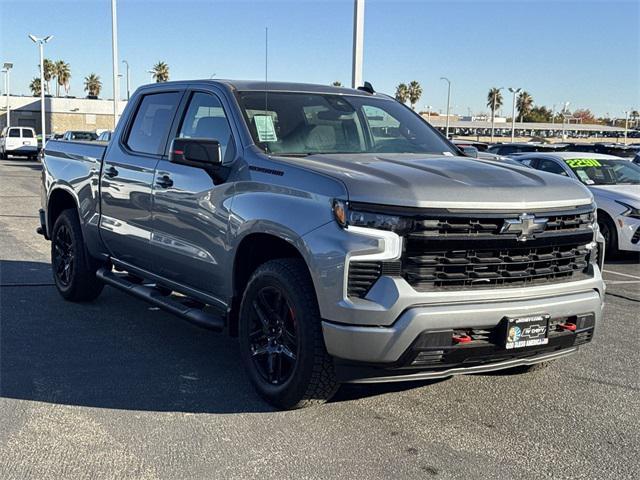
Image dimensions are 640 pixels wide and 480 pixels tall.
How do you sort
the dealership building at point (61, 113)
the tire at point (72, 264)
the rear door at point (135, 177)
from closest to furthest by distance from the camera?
the rear door at point (135, 177) < the tire at point (72, 264) < the dealership building at point (61, 113)

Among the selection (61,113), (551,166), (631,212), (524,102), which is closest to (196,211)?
(631,212)

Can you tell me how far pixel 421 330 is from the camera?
3826 mm

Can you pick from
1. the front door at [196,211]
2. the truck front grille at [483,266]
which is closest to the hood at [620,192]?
the truck front grille at [483,266]

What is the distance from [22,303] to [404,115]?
401cm

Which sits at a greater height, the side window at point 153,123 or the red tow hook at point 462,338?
the side window at point 153,123

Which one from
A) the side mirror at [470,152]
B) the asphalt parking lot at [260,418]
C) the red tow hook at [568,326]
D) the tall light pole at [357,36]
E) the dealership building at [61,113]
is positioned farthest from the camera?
the dealership building at [61,113]

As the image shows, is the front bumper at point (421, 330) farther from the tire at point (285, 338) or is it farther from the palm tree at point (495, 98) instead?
the palm tree at point (495, 98)

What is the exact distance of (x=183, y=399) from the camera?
464cm

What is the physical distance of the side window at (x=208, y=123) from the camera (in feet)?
16.8

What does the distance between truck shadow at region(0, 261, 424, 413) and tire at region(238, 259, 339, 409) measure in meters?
0.21

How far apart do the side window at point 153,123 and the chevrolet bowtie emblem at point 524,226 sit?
9.45 feet

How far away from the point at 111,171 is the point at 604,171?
8.60 m

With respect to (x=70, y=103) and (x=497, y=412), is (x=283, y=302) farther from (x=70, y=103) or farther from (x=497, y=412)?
(x=70, y=103)

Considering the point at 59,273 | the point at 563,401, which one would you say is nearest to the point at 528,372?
the point at 563,401
